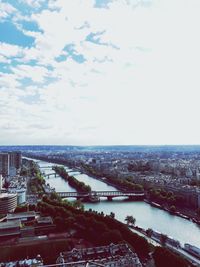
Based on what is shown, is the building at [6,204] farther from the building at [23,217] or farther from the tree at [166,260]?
the tree at [166,260]

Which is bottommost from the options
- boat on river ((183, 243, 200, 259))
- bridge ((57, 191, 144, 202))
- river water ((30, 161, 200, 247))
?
river water ((30, 161, 200, 247))

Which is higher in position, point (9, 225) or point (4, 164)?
point (4, 164)

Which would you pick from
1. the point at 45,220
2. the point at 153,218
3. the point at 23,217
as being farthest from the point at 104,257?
the point at 153,218

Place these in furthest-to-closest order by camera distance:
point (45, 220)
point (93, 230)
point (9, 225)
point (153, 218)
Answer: point (153, 218) → point (45, 220) → point (9, 225) → point (93, 230)

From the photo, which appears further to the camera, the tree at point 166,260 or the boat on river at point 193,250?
the boat on river at point 193,250

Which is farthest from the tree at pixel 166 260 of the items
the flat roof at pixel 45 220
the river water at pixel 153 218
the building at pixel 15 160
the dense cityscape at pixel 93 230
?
the building at pixel 15 160

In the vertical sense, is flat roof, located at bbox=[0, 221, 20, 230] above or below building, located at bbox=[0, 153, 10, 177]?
below

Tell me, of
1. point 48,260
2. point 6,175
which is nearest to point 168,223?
point 48,260

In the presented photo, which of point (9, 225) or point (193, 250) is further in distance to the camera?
point (9, 225)

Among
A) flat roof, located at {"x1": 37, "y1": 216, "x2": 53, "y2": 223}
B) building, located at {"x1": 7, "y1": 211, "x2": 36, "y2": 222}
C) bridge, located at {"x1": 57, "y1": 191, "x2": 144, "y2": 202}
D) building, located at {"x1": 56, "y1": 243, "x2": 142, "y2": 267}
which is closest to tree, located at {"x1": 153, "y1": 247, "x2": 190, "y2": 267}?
building, located at {"x1": 56, "y1": 243, "x2": 142, "y2": 267}

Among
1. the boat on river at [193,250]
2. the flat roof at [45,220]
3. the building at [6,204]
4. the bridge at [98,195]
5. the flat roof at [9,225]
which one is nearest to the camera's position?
the boat on river at [193,250]

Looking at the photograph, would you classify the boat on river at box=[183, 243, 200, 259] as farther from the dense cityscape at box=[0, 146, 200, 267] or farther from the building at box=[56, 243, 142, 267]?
the building at box=[56, 243, 142, 267]

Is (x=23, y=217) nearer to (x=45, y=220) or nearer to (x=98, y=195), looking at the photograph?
(x=45, y=220)
